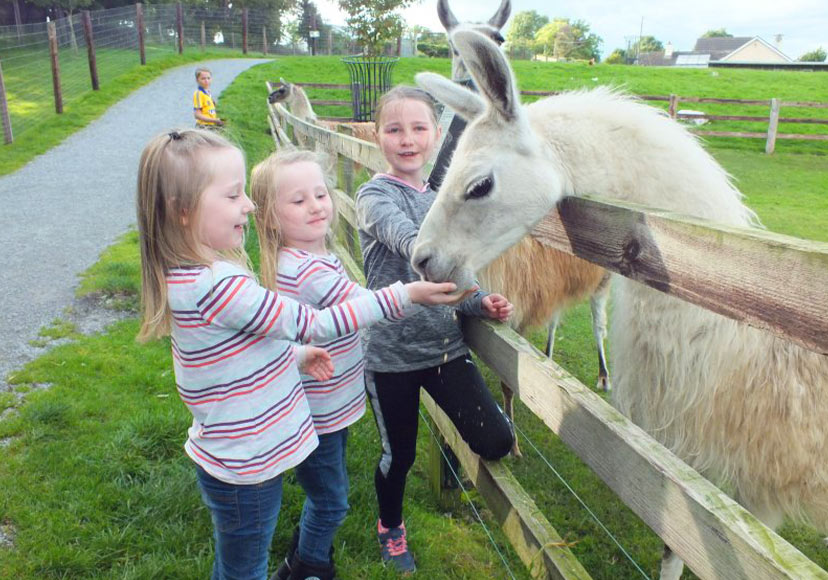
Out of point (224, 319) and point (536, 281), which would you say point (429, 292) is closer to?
point (224, 319)

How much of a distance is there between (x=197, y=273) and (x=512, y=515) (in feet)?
4.61

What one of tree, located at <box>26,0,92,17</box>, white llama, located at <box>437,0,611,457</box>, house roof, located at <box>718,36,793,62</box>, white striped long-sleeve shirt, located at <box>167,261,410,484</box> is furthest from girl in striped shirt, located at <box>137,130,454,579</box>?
house roof, located at <box>718,36,793,62</box>

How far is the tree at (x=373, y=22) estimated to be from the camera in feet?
55.2

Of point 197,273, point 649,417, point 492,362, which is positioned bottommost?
point 649,417

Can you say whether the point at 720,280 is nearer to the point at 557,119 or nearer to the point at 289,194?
the point at 557,119

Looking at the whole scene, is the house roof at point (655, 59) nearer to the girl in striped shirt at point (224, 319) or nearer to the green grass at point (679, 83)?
the green grass at point (679, 83)

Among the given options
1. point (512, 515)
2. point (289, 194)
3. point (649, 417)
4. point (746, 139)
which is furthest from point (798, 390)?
point (746, 139)

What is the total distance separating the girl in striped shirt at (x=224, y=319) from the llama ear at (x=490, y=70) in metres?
0.61

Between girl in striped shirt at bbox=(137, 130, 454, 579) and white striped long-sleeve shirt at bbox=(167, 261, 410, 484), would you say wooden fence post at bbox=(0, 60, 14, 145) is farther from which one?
white striped long-sleeve shirt at bbox=(167, 261, 410, 484)

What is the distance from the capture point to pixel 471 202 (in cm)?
191

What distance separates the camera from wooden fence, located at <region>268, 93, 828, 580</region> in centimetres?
97

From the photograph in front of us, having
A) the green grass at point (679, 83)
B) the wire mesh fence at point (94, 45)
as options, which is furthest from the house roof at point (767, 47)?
the wire mesh fence at point (94, 45)

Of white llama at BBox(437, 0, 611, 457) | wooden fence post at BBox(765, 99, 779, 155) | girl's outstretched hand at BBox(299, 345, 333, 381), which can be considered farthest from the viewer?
wooden fence post at BBox(765, 99, 779, 155)

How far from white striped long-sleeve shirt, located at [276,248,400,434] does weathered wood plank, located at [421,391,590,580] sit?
24.1 inches
